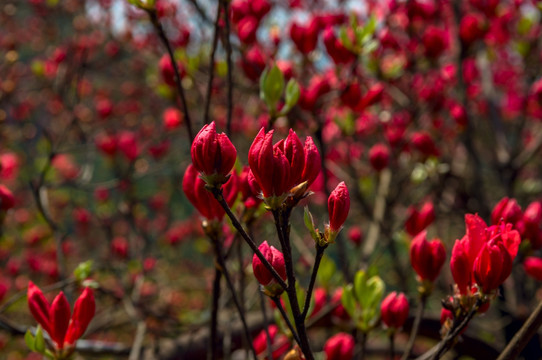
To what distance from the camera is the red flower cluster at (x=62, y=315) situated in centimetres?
91

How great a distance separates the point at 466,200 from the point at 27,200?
14.8ft

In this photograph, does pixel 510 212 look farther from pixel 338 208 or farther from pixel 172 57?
pixel 172 57

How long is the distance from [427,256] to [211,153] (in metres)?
0.54

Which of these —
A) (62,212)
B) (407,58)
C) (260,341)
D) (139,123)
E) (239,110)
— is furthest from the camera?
(62,212)

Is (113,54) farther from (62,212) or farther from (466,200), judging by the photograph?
(466,200)

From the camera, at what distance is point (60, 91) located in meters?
2.76

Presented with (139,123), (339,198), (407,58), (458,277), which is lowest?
(139,123)

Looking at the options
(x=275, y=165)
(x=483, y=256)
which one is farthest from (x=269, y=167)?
(x=483, y=256)

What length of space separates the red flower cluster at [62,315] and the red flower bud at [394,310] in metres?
0.62

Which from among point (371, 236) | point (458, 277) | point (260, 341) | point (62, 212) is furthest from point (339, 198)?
point (62, 212)

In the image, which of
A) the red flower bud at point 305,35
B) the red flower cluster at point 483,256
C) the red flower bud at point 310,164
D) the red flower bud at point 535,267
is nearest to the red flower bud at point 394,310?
the red flower cluster at point 483,256

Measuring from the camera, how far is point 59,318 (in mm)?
908

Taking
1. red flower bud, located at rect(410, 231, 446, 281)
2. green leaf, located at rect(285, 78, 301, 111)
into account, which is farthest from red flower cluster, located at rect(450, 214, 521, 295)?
green leaf, located at rect(285, 78, 301, 111)

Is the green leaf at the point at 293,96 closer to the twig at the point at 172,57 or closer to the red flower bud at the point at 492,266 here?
the twig at the point at 172,57
